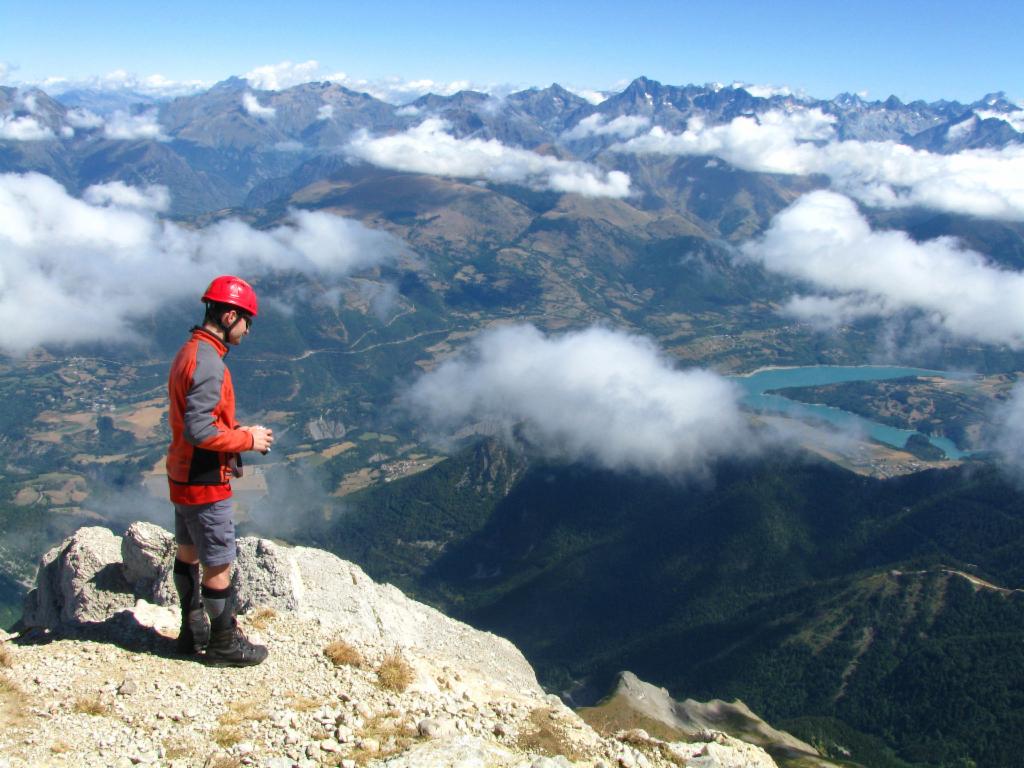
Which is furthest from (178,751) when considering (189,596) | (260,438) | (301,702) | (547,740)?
(547,740)

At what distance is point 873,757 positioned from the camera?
398ft

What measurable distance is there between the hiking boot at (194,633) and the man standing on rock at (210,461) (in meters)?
0.02

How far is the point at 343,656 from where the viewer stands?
53.5 ft

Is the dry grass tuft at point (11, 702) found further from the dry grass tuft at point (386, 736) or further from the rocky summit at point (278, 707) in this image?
the dry grass tuft at point (386, 736)

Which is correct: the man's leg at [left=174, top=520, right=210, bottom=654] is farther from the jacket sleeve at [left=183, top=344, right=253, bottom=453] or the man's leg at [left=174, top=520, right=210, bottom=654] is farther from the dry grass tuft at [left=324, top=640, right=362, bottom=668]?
the dry grass tuft at [left=324, top=640, right=362, bottom=668]

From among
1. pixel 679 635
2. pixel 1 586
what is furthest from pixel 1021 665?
pixel 1 586

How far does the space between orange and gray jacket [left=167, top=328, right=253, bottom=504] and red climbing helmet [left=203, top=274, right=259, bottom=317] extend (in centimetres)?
68

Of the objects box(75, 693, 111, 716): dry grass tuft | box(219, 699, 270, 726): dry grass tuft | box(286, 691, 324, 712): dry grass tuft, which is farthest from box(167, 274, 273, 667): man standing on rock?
box(75, 693, 111, 716): dry grass tuft

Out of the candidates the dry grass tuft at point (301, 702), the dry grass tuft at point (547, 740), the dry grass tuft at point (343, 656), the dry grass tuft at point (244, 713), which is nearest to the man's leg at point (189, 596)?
the dry grass tuft at point (244, 713)

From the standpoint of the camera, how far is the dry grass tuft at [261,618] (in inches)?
710

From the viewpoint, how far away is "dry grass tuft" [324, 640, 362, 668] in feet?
53.5

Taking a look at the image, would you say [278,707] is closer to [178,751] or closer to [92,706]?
[178,751]

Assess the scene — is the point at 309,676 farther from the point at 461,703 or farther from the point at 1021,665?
the point at 1021,665

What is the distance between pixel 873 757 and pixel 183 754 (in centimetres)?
14186
